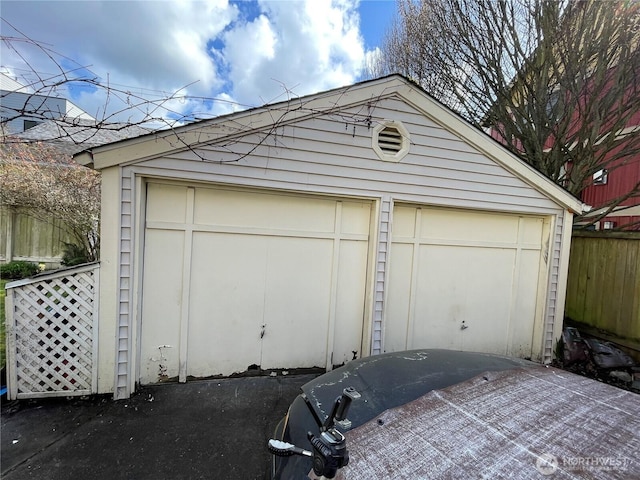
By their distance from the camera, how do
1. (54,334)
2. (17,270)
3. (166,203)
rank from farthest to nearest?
(17,270) < (166,203) < (54,334)

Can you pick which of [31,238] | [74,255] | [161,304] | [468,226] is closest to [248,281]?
[161,304]

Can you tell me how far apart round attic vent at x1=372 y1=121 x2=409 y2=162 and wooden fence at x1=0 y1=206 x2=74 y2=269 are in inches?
347

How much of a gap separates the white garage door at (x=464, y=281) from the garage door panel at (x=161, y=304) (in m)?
2.58

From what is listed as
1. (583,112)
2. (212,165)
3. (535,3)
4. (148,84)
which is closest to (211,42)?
(148,84)

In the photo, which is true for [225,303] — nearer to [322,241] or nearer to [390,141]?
[322,241]

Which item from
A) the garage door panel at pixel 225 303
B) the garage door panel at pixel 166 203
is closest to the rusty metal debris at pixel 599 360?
the garage door panel at pixel 225 303

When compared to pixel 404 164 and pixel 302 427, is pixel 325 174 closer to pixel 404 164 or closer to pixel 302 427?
pixel 404 164

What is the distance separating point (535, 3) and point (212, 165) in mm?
6369

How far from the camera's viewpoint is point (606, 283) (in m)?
5.12

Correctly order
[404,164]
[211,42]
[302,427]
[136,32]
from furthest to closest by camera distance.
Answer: [211,42] → [136,32] → [404,164] → [302,427]

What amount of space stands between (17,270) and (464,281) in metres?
10.2

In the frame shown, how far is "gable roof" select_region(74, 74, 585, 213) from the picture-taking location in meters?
3.13

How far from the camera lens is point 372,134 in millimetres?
3873

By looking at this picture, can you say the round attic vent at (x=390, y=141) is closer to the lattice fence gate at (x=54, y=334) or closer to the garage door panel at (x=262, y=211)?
the garage door panel at (x=262, y=211)
